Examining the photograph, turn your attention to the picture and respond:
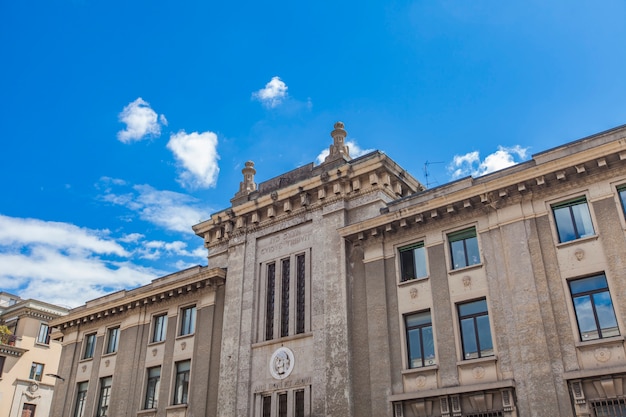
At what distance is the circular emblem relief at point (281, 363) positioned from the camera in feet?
81.5

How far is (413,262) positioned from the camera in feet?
76.6

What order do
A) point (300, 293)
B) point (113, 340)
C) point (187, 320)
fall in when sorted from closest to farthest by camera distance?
point (300, 293), point (187, 320), point (113, 340)

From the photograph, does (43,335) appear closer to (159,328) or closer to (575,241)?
Answer: (159,328)

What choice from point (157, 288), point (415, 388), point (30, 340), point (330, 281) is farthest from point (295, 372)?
point (30, 340)

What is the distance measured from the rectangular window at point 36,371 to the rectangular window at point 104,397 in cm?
1905

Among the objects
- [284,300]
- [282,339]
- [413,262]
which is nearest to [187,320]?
[284,300]

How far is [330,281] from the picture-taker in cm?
2495

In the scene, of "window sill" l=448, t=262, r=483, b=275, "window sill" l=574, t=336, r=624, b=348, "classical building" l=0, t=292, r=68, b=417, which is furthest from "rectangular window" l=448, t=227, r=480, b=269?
"classical building" l=0, t=292, r=68, b=417

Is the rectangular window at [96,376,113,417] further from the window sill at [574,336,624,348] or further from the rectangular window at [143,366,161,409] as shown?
the window sill at [574,336,624,348]

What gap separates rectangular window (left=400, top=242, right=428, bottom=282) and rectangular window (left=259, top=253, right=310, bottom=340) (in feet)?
15.2

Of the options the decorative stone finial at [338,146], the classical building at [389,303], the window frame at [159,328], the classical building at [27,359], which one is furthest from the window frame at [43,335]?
the decorative stone finial at [338,146]

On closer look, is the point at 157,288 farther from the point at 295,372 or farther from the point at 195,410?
the point at 295,372

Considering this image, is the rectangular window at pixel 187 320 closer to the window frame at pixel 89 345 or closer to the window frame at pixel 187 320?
the window frame at pixel 187 320

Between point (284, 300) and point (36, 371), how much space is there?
101 ft
